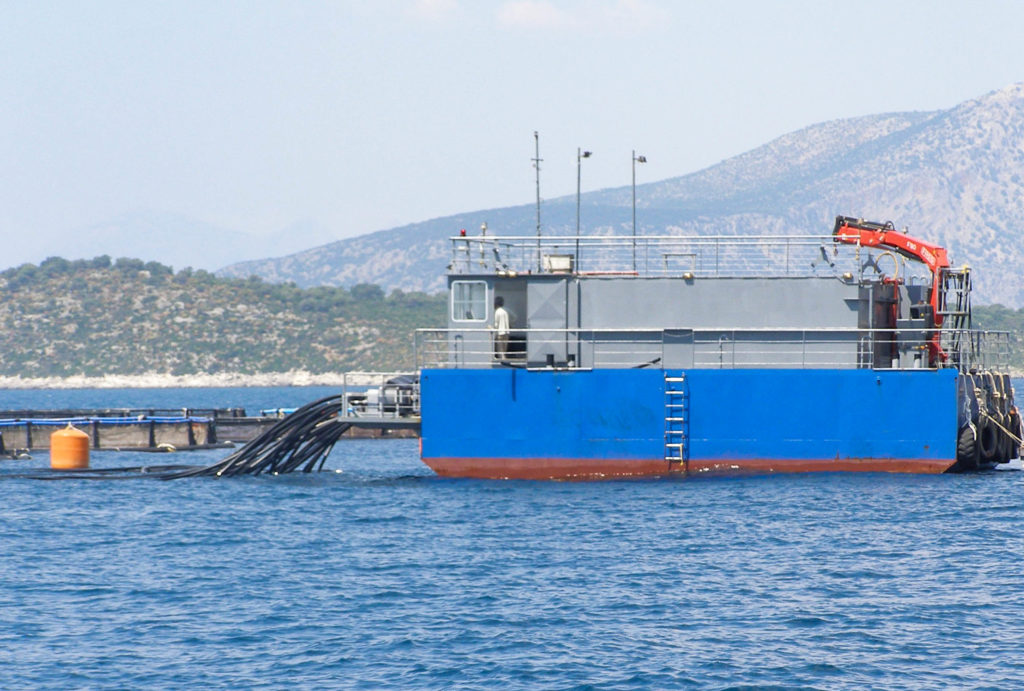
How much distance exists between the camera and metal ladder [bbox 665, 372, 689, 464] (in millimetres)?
31547

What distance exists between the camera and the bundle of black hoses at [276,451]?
36.0 meters

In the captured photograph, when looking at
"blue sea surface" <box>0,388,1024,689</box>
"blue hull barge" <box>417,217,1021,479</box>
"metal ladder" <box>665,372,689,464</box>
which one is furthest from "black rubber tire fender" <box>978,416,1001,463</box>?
"metal ladder" <box>665,372,689,464</box>

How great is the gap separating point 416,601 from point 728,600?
4882 mm

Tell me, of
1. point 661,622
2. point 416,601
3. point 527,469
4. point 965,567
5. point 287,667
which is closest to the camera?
point 287,667

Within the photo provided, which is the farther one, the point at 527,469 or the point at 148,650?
the point at 527,469

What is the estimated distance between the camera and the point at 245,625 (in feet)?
65.5

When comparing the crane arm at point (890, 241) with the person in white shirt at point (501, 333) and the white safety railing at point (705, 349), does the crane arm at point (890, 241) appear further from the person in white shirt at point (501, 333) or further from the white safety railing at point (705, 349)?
the person in white shirt at point (501, 333)

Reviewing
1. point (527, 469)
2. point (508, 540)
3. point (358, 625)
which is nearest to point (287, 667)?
point (358, 625)

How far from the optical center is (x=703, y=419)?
1244 inches

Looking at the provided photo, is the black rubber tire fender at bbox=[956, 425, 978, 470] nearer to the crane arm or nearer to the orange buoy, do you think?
the crane arm

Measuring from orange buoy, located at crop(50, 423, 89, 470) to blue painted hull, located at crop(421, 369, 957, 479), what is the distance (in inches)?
537

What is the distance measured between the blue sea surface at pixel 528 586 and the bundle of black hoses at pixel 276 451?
8.65 ft

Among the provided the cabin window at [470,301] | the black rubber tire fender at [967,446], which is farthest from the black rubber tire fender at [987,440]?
the cabin window at [470,301]

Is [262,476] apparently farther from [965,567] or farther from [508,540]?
[965,567]
